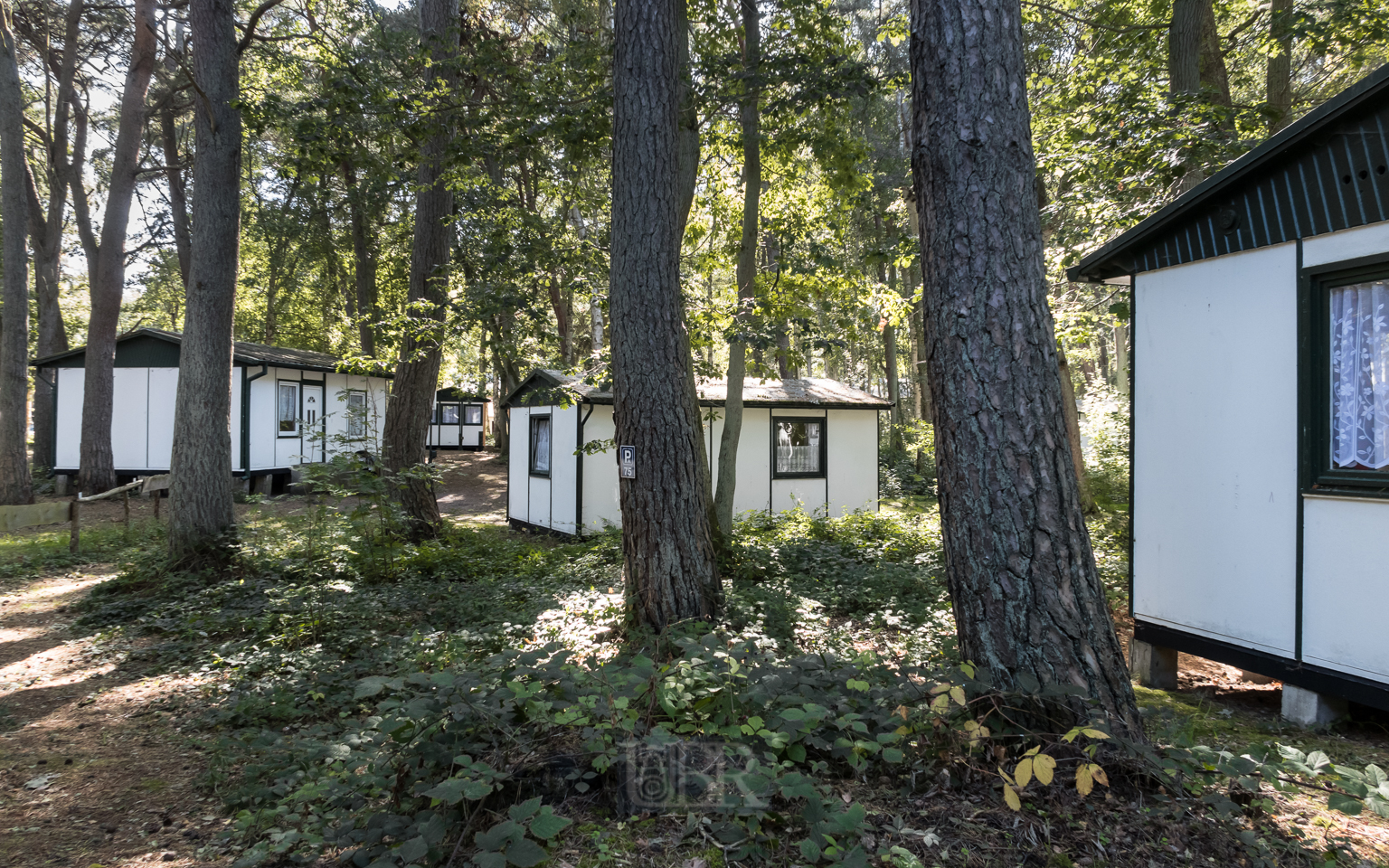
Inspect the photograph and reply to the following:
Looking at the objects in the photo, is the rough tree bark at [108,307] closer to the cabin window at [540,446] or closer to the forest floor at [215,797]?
the cabin window at [540,446]

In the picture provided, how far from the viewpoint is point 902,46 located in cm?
2109

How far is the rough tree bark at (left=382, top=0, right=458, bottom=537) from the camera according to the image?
1012cm

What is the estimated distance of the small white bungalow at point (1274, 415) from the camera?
408 cm

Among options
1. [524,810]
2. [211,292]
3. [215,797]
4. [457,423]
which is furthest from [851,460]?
[457,423]

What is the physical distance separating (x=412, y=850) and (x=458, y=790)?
193 mm

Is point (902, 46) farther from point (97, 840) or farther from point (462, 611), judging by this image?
point (97, 840)

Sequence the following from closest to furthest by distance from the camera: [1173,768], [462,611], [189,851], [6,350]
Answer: [1173,768] → [189,851] → [462,611] → [6,350]

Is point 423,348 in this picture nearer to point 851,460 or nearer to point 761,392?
point 761,392

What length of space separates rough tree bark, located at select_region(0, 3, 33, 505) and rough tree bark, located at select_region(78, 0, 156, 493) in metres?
1.34

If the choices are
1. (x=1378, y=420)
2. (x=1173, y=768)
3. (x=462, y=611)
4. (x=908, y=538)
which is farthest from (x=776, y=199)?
(x=1173, y=768)

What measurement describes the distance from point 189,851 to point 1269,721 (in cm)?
567

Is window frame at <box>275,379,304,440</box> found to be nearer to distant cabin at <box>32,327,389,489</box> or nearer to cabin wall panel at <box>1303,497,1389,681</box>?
distant cabin at <box>32,327,389,489</box>

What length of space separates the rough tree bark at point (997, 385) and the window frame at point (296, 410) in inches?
715

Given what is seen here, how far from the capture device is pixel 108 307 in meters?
14.5
